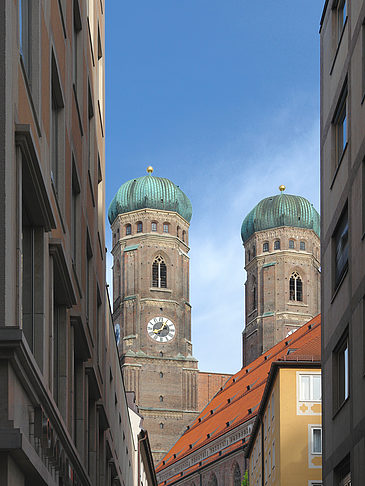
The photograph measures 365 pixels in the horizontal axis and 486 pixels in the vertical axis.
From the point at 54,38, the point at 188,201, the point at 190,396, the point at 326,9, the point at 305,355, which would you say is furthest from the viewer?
the point at 188,201

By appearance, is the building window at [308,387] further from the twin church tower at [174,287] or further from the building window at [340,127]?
the twin church tower at [174,287]

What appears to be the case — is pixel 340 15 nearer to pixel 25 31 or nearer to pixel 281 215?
pixel 25 31

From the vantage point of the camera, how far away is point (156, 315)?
4309 inches

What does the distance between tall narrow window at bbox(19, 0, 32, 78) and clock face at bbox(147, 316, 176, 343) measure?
96.1m

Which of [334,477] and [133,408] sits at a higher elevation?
[133,408]

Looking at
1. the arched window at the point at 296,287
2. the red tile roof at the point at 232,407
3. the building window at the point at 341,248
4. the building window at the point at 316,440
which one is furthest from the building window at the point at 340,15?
the arched window at the point at 296,287

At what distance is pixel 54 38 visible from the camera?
15.2 m

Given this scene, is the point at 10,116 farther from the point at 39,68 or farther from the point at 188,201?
the point at 188,201

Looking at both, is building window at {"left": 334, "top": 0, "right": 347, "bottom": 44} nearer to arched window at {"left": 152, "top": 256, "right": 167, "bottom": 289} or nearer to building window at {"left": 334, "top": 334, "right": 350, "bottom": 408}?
building window at {"left": 334, "top": 334, "right": 350, "bottom": 408}

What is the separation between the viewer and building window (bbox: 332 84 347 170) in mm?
21500

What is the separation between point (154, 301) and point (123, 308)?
3.05 meters

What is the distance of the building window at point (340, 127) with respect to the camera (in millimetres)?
21500

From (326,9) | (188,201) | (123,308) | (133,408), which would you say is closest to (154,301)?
(123,308)

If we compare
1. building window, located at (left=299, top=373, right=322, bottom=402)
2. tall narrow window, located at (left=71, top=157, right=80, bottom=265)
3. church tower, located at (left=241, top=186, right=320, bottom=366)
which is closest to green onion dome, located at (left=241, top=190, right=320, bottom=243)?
church tower, located at (left=241, top=186, right=320, bottom=366)
